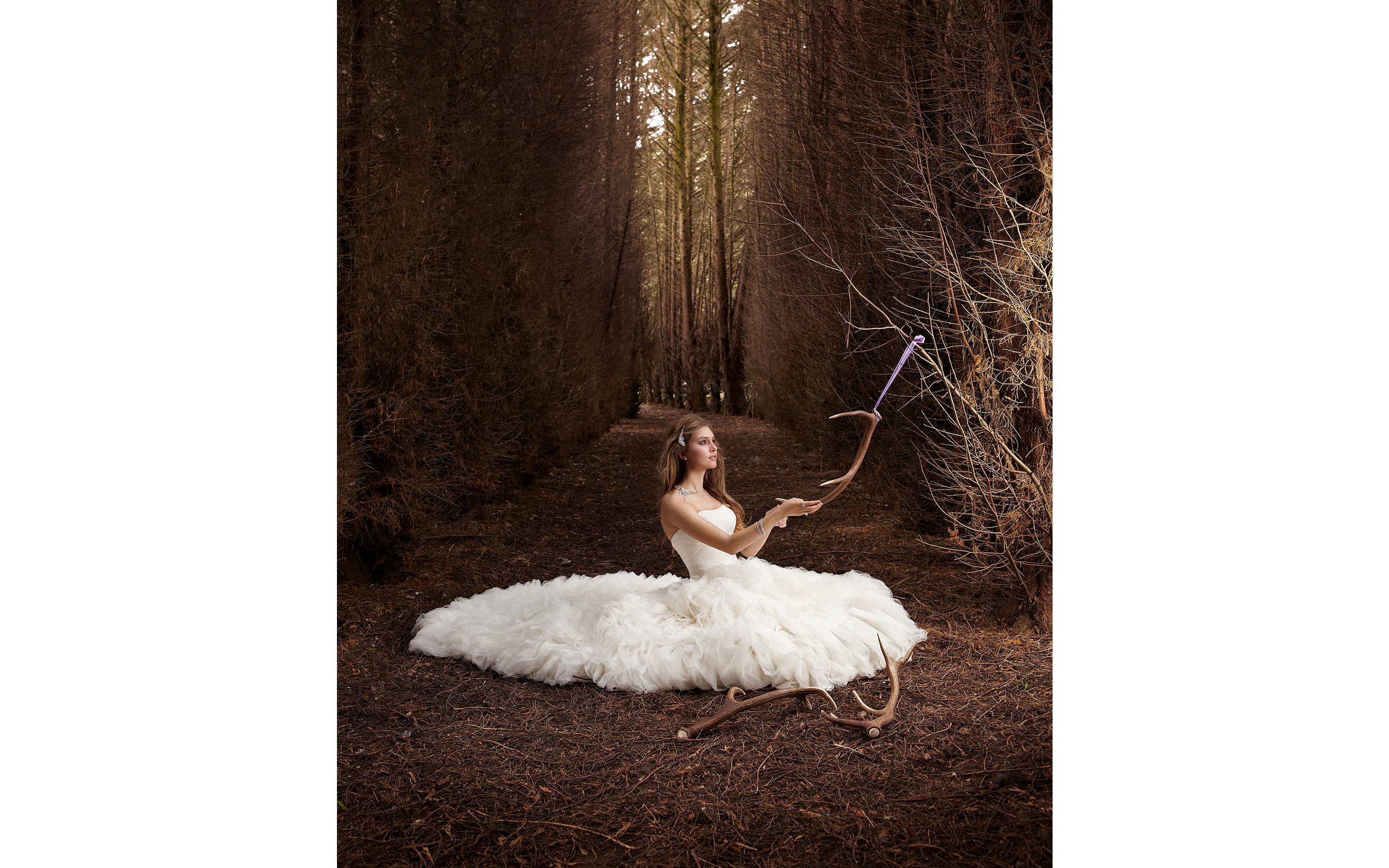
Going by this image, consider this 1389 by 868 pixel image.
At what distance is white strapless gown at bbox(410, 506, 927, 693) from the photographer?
3.09 m

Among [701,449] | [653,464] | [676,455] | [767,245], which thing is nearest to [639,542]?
[676,455]

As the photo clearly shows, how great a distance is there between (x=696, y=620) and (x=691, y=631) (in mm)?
114

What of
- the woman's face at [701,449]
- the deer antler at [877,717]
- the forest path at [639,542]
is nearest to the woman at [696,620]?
the woman's face at [701,449]

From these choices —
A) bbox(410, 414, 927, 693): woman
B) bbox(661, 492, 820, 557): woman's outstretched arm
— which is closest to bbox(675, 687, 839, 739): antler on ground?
bbox(410, 414, 927, 693): woman

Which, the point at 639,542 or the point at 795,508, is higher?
the point at 795,508

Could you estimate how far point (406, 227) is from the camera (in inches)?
171

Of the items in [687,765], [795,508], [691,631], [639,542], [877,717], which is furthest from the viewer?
[639,542]

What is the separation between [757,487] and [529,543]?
294cm

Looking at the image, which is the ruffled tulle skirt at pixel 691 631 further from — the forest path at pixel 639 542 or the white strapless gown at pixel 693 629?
the forest path at pixel 639 542

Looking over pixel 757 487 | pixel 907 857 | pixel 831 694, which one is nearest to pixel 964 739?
pixel 831 694

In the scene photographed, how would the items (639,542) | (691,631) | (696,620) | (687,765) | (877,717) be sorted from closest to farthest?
(687,765) < (877,717) < (691,631) < (696,620) < (639,542)

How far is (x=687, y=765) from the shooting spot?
8.01 ft

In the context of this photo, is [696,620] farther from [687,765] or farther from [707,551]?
[687,765]

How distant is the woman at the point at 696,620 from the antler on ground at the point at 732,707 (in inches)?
5.9
